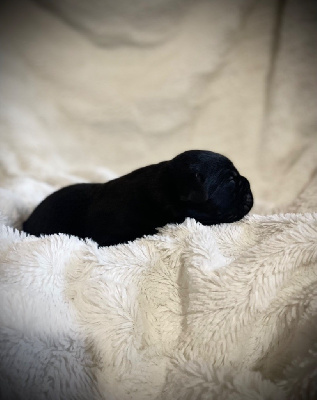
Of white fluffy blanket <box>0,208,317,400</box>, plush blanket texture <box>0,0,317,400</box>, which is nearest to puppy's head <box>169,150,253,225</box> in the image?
plush blanket texture <box>0,0,317,400</box>

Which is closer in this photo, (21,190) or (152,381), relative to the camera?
(152,381)

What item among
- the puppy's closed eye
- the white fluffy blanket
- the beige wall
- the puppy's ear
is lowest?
the white fluffy blanket

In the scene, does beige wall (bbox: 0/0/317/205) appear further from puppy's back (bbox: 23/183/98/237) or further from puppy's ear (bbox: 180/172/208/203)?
puppy's ear (bbox: 180/172/208/203)

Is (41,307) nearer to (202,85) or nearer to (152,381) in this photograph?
(152,381)

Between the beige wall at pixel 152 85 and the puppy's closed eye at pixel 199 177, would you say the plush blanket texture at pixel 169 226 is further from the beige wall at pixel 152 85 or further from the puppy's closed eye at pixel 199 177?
the puppy's closed eye at pixel 199 177

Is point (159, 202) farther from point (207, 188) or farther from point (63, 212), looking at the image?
point (63, 212)

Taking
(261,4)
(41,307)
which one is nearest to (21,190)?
(41,307)

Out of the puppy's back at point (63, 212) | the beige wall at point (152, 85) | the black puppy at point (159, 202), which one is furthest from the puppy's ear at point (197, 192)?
the beige wall at point (152, 85)
